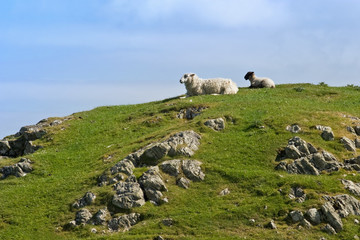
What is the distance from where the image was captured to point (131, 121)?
46500mm

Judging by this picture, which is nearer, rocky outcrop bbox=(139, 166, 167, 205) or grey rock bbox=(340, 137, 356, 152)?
rocky outcrop bbox=(139, 166, 167, 205)

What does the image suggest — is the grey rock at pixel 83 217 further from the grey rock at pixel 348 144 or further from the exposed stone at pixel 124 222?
the grey rock at pixel 348 144

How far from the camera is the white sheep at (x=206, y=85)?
50.9 m

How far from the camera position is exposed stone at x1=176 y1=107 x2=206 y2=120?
43906 mm

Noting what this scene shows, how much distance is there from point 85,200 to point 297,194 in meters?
12.6

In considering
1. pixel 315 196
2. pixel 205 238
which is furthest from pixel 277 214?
pixel 205 238

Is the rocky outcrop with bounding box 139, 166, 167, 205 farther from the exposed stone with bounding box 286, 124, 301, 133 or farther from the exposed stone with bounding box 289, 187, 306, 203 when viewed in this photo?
the exposed stone with bounding box 286, 124, 301, 133

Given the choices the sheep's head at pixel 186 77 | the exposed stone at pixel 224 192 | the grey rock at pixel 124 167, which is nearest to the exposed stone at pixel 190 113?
the sheep's head at pixel 186 77

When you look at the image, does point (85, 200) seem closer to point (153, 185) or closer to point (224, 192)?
point (153, 185)

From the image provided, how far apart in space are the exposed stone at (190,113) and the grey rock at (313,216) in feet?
58.9

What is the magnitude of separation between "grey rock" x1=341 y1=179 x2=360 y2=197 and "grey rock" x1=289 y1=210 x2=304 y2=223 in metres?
4.08

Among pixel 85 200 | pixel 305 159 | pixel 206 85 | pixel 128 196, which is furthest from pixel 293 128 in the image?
pixel 206 85

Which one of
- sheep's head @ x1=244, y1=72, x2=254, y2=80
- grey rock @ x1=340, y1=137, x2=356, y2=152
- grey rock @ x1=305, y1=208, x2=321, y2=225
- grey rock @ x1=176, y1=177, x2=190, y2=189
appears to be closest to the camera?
grey rock @ x1=305, y1=208, x2=321, y2=225

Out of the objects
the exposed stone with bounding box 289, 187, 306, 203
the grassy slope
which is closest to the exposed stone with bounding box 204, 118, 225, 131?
the grassy slope
